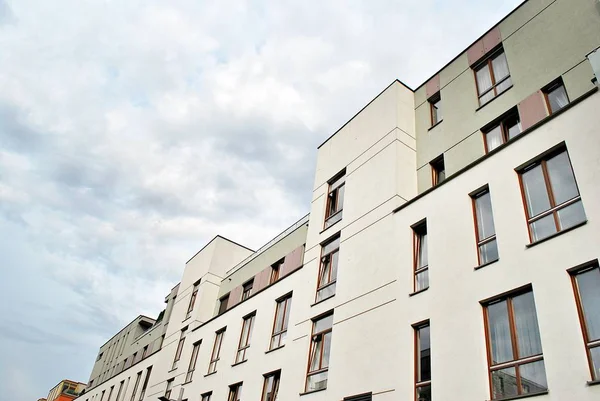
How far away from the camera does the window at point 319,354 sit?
1509 centimetres

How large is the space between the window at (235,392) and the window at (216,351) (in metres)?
2.11

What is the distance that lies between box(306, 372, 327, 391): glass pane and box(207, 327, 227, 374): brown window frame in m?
7.94

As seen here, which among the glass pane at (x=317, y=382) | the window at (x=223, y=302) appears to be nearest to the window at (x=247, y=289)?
the window at (x=223, y=302)

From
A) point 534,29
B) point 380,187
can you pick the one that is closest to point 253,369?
→ point 380,187

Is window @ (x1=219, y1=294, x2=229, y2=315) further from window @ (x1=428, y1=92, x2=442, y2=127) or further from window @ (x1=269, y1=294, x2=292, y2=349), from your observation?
window @ (x1=428, y1=92, x2=442, y2=127)

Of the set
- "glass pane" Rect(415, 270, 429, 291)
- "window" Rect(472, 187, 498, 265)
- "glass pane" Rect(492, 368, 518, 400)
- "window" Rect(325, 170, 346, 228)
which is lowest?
"glass pane" Rect(492, 368, 518, 400)

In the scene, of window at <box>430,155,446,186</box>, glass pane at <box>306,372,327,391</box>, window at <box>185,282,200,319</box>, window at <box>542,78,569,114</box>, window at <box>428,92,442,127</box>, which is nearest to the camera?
window at <box>542,78,569,114</box>

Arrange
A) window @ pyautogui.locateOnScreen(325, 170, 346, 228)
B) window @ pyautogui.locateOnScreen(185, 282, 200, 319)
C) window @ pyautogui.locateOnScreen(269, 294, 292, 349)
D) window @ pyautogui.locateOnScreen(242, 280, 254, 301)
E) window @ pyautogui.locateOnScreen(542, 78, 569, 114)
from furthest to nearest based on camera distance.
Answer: window @ pyautogui.locateOnScreen(185, 282, 200, 319) → window @ pyautogui.locateOnScreen(242, 280, 254, 301) → window @ pyautogui.locateOnScreen(269, 294, 292, 349) → window @ pyautogui.locateOnScreen(325, 170, 346, 228) → window @ pyautogui.locateOnScreen(542, 78, 569, 114)

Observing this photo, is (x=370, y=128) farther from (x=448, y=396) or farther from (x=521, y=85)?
(x=448, y=396)

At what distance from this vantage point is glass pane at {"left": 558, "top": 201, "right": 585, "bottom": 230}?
9969mm

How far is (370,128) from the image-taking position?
18.5 metres

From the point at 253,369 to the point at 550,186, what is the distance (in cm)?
1332

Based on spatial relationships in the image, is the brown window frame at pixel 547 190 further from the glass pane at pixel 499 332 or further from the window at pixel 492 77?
the window at pixel 492 77

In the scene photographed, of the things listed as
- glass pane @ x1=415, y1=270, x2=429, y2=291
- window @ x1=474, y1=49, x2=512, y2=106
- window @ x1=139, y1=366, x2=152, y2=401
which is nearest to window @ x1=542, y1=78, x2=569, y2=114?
window @ x1=474, y1=49, x2=512, y2=106
